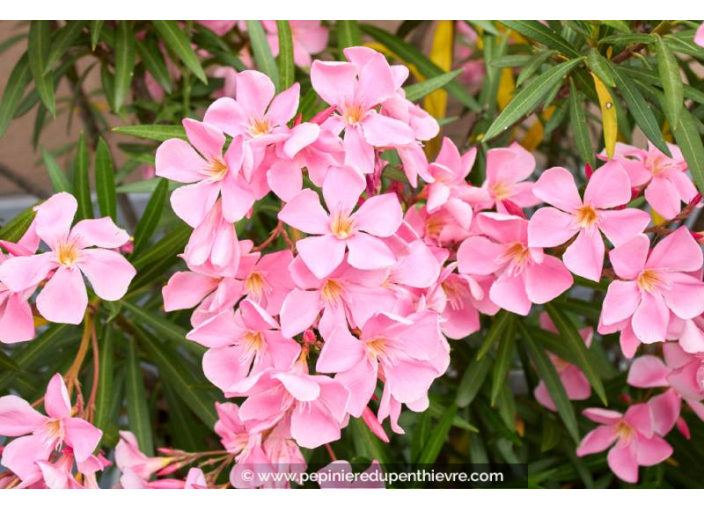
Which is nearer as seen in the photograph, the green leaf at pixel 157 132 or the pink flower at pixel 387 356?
the pink flower at pixel 387 356

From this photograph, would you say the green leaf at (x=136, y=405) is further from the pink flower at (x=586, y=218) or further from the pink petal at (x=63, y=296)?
the pink flower at (x=586, y=218)

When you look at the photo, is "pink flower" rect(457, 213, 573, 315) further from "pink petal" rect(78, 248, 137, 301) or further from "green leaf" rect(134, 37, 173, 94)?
"green leaf" rect(134, 37, 173, 94)

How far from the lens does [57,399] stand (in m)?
0.72

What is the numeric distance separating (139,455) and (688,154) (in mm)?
670

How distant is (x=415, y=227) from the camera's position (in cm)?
80

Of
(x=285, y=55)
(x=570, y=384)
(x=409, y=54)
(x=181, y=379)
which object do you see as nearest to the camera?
(x=285, y=55)

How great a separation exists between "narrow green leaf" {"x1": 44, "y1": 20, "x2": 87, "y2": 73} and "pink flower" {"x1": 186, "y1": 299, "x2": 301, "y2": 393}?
0.59 m

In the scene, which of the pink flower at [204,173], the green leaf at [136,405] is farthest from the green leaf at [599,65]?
the green leaf at [136,405]

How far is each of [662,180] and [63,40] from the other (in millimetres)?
826

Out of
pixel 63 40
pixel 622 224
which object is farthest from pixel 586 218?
pixel 63 40

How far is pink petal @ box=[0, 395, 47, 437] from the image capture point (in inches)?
28.5

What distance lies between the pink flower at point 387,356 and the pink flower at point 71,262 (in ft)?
0.71

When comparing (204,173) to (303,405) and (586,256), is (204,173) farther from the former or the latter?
(586,256)

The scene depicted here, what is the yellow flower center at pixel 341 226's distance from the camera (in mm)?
661
